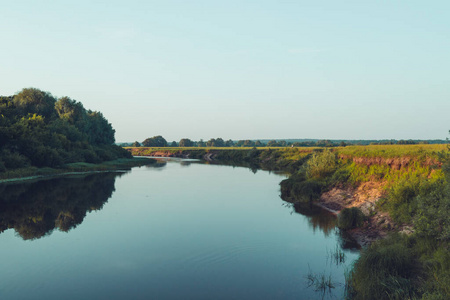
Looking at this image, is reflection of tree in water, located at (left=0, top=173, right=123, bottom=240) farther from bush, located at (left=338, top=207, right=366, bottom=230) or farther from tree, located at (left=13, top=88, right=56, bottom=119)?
tree, located at (left=13, top=88, right=56, bottom=119)

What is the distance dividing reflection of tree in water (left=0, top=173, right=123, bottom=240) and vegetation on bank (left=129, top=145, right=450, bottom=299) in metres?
19.9

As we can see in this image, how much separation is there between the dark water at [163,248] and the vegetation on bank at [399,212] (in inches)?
71.8

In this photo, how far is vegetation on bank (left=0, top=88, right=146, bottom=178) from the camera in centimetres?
4944

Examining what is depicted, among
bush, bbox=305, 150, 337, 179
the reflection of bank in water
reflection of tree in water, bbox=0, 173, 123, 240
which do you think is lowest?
the reflection of bank in water

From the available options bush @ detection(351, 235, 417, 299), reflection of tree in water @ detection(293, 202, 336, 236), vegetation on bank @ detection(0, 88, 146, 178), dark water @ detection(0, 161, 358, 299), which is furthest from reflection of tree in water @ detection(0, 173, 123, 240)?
bush @ detection(351, 235, 417, 299)

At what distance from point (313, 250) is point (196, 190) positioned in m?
24.1

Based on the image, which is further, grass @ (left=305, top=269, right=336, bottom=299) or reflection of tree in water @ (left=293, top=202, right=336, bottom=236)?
reflection of tree in water @ (left=293, top=202, right=336, bottom=236)

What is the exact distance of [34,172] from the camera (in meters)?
49.8

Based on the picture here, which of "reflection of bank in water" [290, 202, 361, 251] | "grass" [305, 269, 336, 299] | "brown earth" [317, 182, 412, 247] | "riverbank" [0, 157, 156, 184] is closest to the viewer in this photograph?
"grass" [305, 269, 336, 299]

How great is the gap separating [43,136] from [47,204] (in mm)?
33479

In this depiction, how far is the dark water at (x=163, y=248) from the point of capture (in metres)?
13.1

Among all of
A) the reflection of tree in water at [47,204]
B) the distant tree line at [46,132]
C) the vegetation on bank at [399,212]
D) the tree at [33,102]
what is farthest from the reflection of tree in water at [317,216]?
the tree at [33,102]

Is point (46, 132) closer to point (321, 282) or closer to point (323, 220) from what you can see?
point (323, 220)

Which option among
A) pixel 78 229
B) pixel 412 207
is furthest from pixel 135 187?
pixel 412 207
